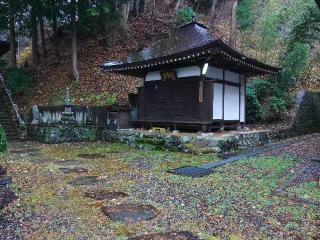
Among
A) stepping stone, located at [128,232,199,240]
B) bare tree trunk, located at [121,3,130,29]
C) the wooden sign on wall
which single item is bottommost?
stepping stone, located at [128,232,199,240]

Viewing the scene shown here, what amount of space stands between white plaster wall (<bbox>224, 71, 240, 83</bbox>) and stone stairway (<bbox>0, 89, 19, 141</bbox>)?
963 centimetres

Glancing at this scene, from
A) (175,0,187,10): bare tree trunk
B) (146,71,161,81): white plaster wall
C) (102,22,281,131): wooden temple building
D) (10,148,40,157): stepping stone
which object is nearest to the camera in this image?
(10,148,40,157): stepping stone

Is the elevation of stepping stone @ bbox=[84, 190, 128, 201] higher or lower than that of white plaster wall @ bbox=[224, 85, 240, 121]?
lower

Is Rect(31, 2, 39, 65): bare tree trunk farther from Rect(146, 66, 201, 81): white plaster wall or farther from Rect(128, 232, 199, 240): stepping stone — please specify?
Rect(128, 232, 199, 240): stepping stone

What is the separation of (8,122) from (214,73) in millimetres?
9935

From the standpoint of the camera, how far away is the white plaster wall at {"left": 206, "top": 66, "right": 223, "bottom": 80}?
1232cm

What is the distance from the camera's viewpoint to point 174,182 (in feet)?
22.4

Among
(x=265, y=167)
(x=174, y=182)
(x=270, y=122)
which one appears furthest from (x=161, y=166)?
(x=270, y=122)

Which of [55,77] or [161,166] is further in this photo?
[55,77]

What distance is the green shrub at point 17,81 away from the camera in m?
18.4

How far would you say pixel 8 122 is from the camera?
15.6 m

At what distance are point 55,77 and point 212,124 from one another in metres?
11.5

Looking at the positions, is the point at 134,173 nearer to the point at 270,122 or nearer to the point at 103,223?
the point at 103,223

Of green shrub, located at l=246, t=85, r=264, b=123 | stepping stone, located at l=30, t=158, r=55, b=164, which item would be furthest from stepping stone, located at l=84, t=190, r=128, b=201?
green shrub, located at l=246, t=85, r=264, b=123
